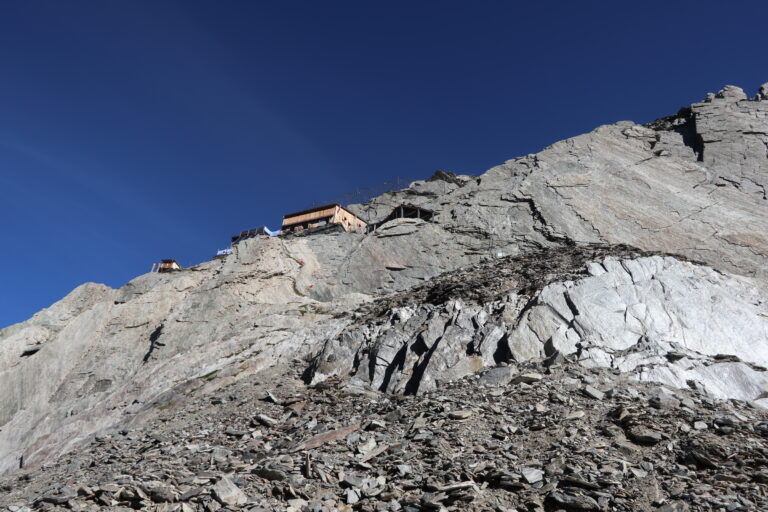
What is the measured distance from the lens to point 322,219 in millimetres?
59906

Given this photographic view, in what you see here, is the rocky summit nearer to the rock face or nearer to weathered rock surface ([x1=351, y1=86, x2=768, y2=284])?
the rock face

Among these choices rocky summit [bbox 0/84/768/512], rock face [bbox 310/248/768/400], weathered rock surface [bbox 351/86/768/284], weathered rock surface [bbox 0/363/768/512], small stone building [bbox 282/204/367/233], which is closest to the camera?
weathered rock surface [bbox 0/363/768/512]

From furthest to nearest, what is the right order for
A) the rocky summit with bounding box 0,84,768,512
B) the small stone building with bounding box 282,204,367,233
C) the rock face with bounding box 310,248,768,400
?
the small stone building with bounding box 282,204,367,233
the rock face with bounding box 310,248,768,400
the rocky summit with bounding box 0,84,768,512

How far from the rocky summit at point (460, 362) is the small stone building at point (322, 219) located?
1304 centimetres

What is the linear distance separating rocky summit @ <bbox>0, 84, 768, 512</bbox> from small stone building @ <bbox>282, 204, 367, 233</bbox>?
1304 cm

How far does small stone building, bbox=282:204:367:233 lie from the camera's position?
193 feet

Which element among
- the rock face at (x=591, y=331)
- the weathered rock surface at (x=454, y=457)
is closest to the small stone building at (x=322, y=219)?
the rock face at (x=591, y=331)

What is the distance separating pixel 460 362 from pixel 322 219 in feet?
146

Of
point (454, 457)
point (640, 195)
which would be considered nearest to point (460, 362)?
point (454, 457)

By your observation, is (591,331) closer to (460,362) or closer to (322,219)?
(460,362)

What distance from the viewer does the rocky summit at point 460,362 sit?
33.8ft

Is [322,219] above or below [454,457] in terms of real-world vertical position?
above

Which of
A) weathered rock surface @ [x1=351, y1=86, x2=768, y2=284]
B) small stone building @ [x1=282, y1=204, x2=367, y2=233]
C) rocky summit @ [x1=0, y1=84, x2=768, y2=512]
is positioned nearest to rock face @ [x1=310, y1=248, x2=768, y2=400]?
rocky summit @ [x1=0, y1=84, x2=768, y2=512]

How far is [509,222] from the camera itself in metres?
38.7
